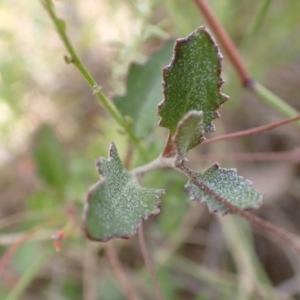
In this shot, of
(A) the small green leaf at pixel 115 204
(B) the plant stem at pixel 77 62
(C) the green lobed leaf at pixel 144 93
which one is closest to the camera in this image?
(A) the small green leaf at pixel 115 204

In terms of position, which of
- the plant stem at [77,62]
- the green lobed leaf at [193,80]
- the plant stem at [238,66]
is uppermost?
the plant stem at [77,62]

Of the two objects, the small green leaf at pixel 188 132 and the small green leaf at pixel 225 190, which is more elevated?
the small green leaf at pixel 188 132

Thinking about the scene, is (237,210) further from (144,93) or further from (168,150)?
(144,93)

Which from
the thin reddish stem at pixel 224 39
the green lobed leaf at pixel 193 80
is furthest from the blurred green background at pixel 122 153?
the green lobed leaf at pixel 193 80

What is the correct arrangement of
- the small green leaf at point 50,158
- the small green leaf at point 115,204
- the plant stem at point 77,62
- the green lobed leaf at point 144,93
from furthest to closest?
the small green leaf at point 50,158 < the green lobed leaf at point 144,93 < the plant stem at point 77,62 < the small green leaf at point 115,204

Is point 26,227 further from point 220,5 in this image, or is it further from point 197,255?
point 220,5

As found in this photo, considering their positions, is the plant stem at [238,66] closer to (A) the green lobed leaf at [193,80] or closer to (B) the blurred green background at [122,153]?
(B) the blurred green background at [122,153]

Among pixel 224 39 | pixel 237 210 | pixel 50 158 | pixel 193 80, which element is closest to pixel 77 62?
pixel 193 80

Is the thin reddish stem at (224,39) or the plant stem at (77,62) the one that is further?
the thin reddish stem at (224,39)
